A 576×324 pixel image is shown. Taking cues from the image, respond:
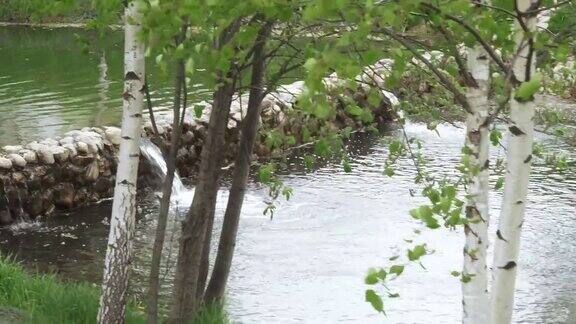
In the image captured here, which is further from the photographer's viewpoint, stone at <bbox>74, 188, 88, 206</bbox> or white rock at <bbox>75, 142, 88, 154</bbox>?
white rock at <bbox>75, 142, 88, 154</bbox>

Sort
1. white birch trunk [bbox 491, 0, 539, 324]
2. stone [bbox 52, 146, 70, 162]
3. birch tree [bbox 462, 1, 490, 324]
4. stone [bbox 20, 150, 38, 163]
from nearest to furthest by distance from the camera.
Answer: white birch trunk [bbox 491, 0, 539, 324], birch tree [bbox 462, 1, 490, 324], stone [bbox 20, 150, 38, 163], stone [bbox 52, 146, 70, 162]

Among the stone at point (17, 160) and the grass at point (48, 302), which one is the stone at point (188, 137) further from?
the grass at point (48, 302)

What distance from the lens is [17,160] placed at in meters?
11.1

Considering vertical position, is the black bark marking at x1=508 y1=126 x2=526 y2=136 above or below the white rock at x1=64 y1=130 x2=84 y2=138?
above

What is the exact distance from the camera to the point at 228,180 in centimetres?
1301

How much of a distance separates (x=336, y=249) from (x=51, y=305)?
15.8 ft

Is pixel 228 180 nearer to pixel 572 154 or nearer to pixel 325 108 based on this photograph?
pixel 572 154

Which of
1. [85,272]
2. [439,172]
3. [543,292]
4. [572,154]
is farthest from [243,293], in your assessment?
[572,154]

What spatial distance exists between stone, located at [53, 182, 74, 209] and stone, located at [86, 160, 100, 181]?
0.32 meters

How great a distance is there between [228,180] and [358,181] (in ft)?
6.02

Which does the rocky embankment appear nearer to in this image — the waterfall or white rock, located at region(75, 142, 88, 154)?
white rock, located at region(75, 142, 88, 154)

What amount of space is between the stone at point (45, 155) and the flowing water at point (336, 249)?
0.69 m

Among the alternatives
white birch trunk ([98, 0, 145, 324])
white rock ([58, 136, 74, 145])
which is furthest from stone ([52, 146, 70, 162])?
white birch trunk ([98, 0, 145, 324])

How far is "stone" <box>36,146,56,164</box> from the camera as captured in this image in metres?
11.4
